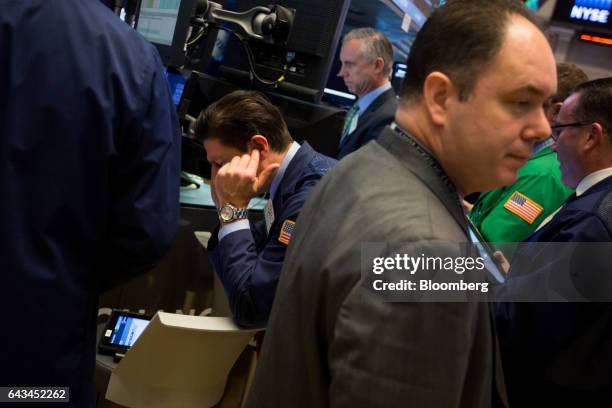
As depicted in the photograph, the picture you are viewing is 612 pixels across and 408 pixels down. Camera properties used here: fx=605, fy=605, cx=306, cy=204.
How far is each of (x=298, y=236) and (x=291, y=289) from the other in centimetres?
10

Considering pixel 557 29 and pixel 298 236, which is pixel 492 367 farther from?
pixel 557 29

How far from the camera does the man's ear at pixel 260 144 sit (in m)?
1.83

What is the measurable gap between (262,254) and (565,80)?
1516mm

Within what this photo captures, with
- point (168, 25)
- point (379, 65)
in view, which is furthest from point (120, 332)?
point (379, 65)

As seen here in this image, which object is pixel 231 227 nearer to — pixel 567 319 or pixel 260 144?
pixel 260 144

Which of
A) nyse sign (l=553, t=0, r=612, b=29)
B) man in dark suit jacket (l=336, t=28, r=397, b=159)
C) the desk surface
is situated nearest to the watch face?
the desk surface

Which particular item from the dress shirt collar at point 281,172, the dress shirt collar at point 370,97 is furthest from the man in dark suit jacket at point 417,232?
the dress shirt collar at point 370,97

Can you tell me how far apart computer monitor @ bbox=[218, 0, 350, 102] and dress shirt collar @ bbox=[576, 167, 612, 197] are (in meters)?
1.13

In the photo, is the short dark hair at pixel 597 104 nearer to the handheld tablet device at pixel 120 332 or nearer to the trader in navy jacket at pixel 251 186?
the trader in navy jacket at pixel 251 186

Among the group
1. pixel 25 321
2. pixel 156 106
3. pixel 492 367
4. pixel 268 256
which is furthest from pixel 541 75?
pixel 25 321

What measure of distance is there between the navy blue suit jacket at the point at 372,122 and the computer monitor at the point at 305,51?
0.43 m

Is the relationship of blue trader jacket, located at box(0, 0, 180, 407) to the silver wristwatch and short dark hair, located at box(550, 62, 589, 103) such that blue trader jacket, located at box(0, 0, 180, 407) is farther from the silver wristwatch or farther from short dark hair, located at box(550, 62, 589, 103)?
short dark hair, located at box(550, 62, 589, 103)

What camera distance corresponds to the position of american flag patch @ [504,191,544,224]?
2.02m

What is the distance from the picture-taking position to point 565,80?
2406 millimetres
